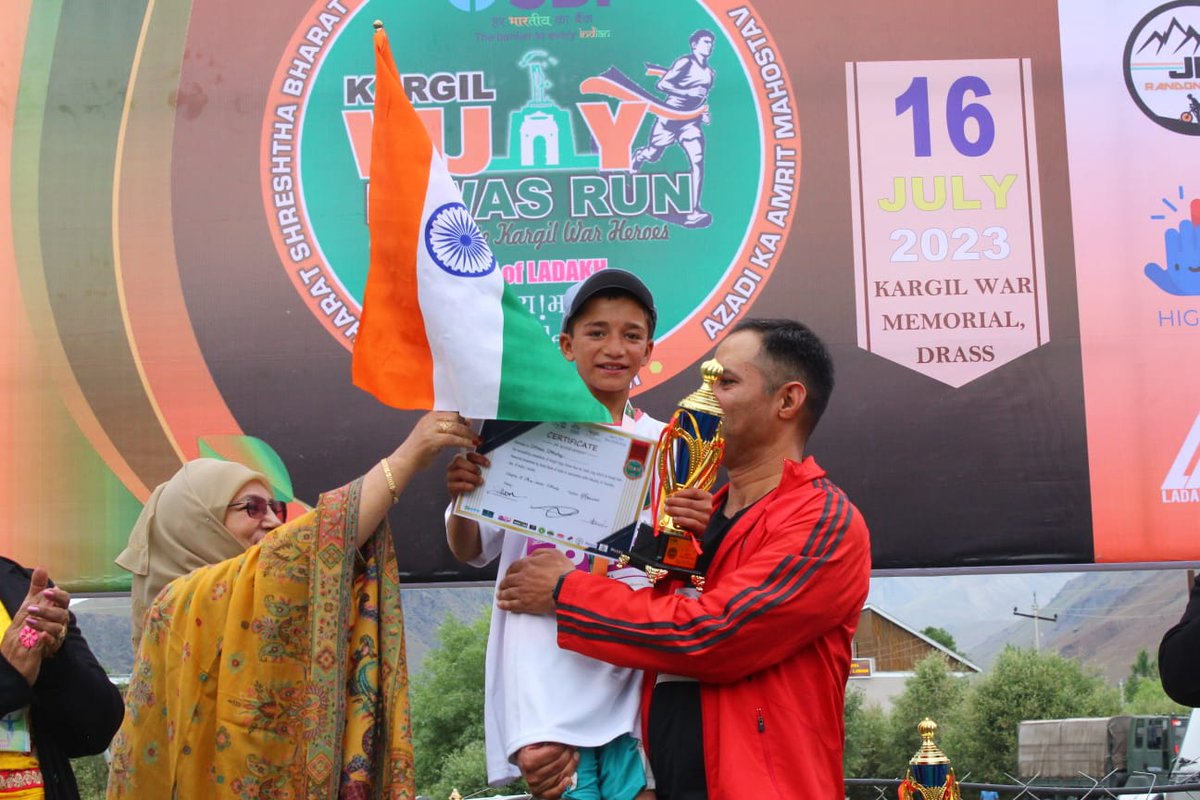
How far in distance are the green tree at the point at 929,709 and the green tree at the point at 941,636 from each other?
6.29 meters

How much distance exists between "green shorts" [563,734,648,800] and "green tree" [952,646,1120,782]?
6.93 m

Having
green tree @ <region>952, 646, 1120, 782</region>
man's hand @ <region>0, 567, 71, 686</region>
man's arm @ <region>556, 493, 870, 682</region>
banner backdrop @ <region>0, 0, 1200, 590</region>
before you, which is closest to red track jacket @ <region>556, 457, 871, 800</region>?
man's arm @ <region>556, 493, 870, 682</region>

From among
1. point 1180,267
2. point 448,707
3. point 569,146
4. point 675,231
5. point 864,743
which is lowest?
Answer: point 864,743

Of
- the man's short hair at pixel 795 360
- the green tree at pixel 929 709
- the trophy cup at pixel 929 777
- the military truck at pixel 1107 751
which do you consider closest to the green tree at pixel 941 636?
the green tree at pixel 929 709

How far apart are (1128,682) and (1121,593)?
1081cm

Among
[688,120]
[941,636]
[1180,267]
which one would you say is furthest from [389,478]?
[941,636]

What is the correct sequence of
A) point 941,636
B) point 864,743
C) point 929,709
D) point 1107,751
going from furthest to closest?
1. point 941,636
2. point 929,709
3. point 864,743
4. point 1107,751

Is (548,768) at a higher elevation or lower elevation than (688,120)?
lower

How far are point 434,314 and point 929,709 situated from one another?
9.07m

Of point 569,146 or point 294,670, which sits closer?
point 294,670

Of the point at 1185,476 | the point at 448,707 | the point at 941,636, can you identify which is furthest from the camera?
the point at 941,636

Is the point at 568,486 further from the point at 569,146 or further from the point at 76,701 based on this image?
the point at 569,146

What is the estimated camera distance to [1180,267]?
390cm

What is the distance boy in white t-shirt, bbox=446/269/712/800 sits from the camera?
2199mm
